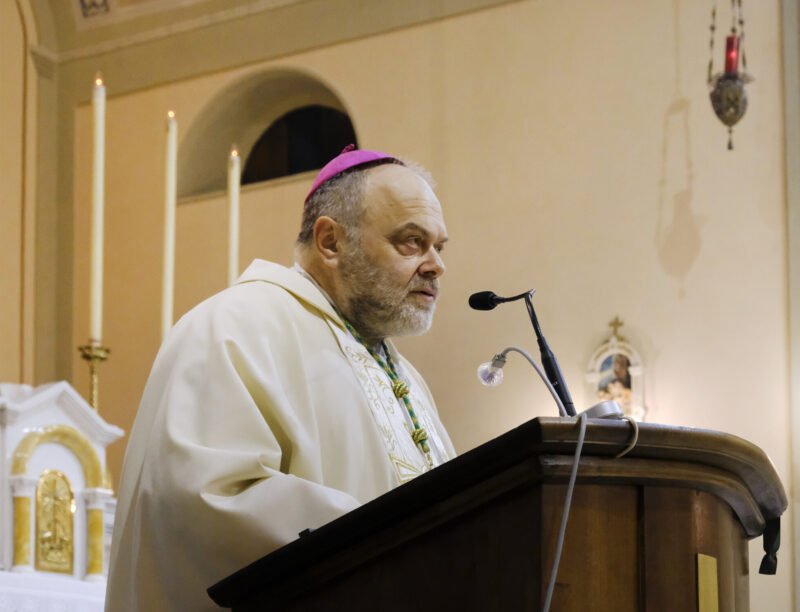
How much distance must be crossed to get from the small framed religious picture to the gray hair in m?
5.11

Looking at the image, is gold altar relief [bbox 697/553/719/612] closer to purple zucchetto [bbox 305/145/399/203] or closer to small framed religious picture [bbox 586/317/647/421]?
purple zucchetto [bbox 305/145/399/203]

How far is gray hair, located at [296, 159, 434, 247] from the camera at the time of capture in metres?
3.60

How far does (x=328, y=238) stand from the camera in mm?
3621

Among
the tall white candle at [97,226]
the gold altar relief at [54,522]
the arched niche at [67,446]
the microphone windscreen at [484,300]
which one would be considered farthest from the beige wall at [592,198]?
the microphone windscreen at [484,300]

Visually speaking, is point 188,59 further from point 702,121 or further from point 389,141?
point 702,121

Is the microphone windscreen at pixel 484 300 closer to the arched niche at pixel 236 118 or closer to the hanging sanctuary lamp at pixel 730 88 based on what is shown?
the hanging sanctuary lamp at pixel 730 88

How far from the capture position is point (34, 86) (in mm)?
11141

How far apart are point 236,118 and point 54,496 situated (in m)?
6.02

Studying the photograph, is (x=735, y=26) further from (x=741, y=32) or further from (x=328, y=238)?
(x=328, y=238)

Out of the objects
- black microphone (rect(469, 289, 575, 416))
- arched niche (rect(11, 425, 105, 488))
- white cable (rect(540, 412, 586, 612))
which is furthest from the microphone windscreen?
arched niche (rect(11, 425, 105, 488))

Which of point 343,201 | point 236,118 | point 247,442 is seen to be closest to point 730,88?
point 236,118

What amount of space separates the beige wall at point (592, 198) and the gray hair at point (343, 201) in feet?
16.7

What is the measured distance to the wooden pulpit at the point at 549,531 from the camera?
6.64 ft

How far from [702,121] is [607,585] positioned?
7.05m
